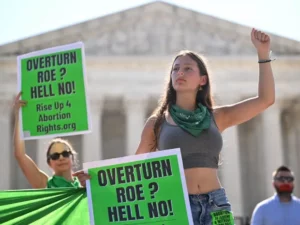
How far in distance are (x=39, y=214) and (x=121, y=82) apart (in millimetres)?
29759

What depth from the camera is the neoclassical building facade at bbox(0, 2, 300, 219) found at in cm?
3375

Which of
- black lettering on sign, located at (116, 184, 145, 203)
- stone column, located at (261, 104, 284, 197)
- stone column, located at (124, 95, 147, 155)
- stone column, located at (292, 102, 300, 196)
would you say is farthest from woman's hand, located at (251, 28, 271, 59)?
stone column, located at (292, 102, 300, 196)

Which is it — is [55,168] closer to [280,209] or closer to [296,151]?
[280,209]

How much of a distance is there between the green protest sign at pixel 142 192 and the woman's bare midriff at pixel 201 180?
0.52 feet

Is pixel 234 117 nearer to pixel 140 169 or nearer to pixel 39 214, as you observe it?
pixel 140 169

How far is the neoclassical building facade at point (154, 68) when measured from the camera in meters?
33.8

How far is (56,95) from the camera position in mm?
6156

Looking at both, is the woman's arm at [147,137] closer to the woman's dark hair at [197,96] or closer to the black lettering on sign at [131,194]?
the woman's dark hair at [197,96]

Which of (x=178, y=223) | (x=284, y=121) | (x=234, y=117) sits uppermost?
(x=284, y=121)

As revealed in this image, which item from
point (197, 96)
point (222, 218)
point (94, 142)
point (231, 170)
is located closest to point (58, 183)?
point (197, 96)

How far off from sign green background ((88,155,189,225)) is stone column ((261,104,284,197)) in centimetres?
2992

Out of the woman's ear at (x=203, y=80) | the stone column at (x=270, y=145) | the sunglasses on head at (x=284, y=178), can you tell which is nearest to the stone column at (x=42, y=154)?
the stone column at (x=270, y=145)

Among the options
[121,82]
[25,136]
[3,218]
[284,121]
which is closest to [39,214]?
[3,218]

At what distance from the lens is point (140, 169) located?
13.6ft
